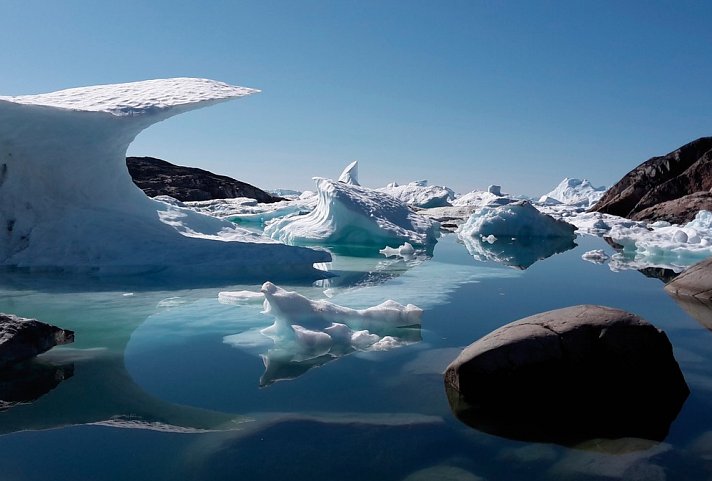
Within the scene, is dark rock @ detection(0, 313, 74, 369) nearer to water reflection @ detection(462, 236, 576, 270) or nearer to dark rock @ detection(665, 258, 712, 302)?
dark rock @ detection(665, 258, 712, 302)

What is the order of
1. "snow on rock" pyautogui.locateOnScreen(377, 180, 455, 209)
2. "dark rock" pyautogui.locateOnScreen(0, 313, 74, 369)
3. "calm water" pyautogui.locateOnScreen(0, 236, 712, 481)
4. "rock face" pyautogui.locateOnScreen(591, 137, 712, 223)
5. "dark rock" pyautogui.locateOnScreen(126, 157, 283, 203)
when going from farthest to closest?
"snow on rock" pyautogui.locateOnScreen(377, 180, 455, 209), "dark rock" pyautogui.locateOnScreen(126, 157, 283, 203), "rock face" pyautogui.locateOnScreen(591, 137, 712, 223), "dark rock" pyautogui.locateOnScreen(0, 313, 74, 369), "calm water" pyautogui.locateOnScreen(0, 236, 712, 481)

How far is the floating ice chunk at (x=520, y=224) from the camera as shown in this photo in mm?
19141

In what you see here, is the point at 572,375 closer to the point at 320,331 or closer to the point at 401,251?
the point at 320,331

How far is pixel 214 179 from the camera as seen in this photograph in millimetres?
43688

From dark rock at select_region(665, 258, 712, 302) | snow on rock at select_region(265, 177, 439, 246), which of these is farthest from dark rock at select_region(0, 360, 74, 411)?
snow on rock at select_region(265, 177, 439, 246)

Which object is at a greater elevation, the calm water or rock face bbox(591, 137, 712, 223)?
rock face bbox(591, 137, 712, 223)

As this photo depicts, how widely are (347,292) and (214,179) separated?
125 ft

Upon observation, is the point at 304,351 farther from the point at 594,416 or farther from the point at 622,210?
the point at 622,210

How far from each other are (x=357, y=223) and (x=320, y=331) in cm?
924

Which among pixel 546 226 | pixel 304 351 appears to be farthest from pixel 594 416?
pixel 546 226

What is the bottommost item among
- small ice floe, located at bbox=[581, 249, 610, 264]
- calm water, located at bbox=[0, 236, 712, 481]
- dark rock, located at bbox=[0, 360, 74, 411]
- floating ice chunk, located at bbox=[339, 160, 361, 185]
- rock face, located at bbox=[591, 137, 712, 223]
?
calm water, located at bbox=[0, 236, 712, 481]

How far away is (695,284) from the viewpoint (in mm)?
7707

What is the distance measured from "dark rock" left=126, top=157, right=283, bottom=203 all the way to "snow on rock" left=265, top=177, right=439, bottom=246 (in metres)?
24.1

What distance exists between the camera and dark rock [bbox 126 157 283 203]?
125 feet
